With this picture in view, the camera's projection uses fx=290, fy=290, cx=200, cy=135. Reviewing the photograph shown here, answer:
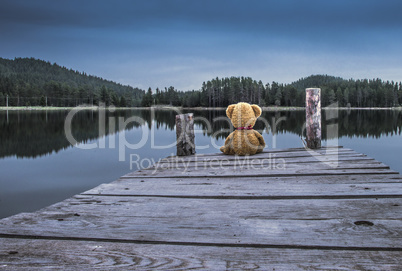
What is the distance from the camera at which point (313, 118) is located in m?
5.77

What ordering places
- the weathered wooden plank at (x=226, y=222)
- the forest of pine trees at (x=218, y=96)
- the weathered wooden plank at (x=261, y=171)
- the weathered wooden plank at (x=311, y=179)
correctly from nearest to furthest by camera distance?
the weathered wooden plank at (x=226, y=222), the weathered wooden plank at (x=311, y=179), the weathered wooden plank at (x=261, y=171), the forest of pine trees at (x=218, y=96)

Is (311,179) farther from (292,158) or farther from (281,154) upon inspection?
(281,154)

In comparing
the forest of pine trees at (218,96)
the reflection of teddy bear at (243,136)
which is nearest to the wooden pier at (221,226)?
the reflection of teddy bear at (243,136)

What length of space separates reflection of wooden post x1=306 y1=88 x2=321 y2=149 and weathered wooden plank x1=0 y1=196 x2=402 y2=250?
328cm

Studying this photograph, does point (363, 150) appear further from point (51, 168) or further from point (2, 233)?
point (2, 233)

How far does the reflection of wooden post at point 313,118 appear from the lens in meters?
5.74

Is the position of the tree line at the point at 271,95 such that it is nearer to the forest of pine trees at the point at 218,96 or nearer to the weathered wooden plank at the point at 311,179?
the forest of pine trees at the point at 218,96

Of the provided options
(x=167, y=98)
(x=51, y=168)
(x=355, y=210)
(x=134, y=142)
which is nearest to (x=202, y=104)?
(x=167, y=98)

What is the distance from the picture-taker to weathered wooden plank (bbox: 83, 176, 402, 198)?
281cm

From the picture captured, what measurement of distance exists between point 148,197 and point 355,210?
5.99 ft

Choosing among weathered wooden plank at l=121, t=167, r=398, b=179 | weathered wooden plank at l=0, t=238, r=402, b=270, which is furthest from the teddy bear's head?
weathered wooden plank at l=0, t=238, r=402, b=270

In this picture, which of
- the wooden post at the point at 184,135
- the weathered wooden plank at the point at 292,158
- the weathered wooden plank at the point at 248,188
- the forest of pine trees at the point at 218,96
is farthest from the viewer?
the forest of pine trees at the point at 218,96

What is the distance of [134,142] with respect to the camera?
17719mm

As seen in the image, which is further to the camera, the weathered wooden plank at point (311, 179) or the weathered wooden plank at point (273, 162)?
the weathered wooden plank at point (273, 162)
